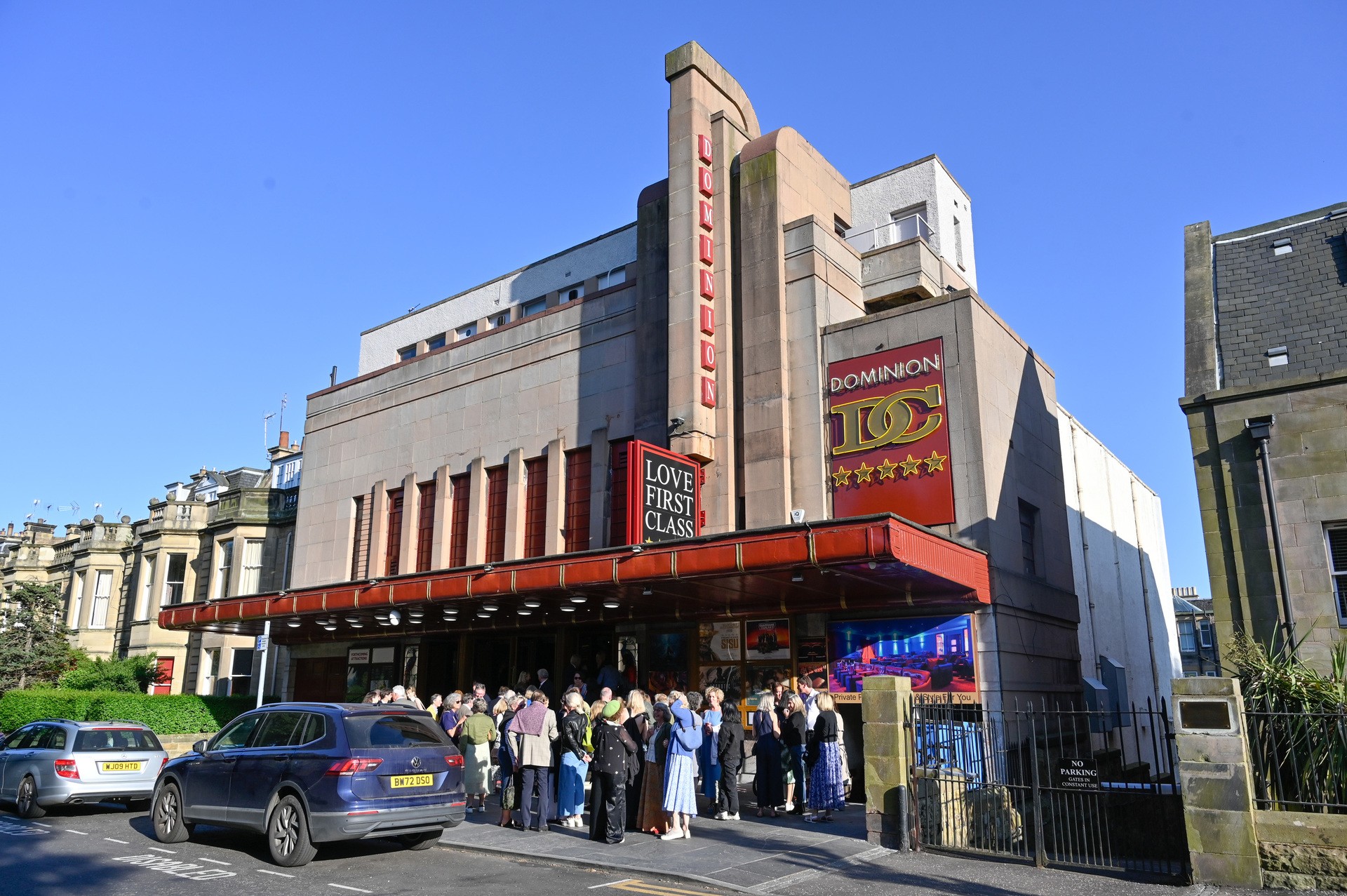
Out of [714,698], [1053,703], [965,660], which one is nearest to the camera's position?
[714,698]

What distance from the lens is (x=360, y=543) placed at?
29.2 m

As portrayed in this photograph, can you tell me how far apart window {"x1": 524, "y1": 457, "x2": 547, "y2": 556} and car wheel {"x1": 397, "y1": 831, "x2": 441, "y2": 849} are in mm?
12456

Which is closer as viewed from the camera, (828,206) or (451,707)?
(451,707)

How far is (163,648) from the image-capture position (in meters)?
35.8

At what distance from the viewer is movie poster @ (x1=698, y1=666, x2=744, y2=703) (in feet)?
64.7

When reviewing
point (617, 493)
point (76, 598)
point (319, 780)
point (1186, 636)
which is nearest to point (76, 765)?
point (319, 780)

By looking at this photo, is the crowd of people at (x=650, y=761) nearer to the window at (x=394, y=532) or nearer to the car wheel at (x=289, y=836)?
the car wheel at (x=289, y=836)

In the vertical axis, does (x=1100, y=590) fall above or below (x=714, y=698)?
above

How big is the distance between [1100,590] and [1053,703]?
8.03m

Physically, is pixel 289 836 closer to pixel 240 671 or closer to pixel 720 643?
pixel 720 643

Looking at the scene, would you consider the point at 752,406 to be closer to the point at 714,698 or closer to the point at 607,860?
the point at 714,698

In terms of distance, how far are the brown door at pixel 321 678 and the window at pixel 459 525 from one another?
18.2ft

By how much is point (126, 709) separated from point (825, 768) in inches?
794

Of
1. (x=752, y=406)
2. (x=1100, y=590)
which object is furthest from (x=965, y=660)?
(x=1100, y=590)
